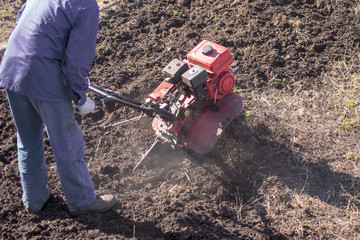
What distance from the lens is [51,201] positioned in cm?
392

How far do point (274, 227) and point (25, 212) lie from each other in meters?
2.35

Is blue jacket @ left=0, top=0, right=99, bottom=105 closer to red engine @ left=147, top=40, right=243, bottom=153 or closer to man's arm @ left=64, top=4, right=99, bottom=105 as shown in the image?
man's arm @ left=64, top=4, right=99, bottom=105

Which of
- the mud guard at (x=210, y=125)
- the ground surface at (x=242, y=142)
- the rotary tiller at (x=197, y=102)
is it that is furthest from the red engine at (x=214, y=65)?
the ground surface at (x=242, y=142)

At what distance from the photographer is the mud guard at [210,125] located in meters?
4.05

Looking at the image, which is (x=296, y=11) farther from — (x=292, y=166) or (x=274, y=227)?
(x=274, y=227)

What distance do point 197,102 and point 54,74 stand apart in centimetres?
148

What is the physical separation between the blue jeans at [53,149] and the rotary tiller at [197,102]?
0.73 m

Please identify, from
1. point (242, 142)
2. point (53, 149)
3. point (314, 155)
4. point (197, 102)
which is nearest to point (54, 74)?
point (53, 149)

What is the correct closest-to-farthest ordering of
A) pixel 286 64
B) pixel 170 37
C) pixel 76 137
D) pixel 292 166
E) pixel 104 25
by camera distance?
pixel 76 137 → pixel 292 166 → pixel 286 64 → pixel 170 37 → pixel 104 25

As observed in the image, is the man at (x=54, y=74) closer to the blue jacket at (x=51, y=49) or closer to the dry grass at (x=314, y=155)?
the blue jacket at (x=51, y=49)

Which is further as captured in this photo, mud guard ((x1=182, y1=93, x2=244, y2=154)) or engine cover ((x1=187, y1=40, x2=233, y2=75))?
mud guard ((x1=182, y1=93, x2=244, y2=154))

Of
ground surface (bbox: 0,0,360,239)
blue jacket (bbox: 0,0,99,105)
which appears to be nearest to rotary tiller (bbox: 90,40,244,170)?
ground surface (bbox: 0,0,360,239)

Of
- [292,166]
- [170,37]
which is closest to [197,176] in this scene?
[292,166]

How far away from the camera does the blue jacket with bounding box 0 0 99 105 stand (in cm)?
306
